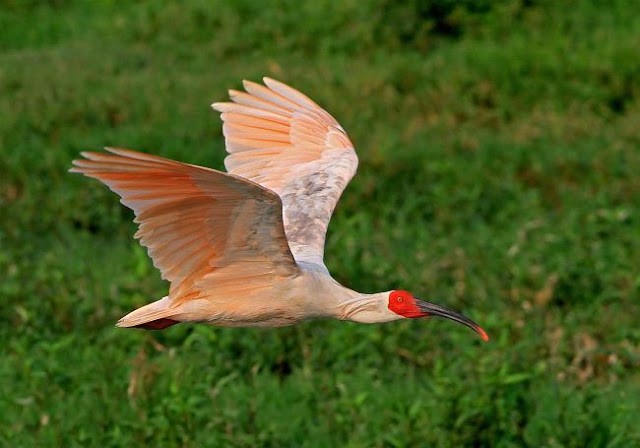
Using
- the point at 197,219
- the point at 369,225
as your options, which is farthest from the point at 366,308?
the point at 369,225

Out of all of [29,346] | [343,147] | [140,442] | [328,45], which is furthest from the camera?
[328,45]

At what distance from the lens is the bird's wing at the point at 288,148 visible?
5957 millimetres

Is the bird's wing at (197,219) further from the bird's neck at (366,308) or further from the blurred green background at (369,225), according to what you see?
the blurred green background at (369,225)

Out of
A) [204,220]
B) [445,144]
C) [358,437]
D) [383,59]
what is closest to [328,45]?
[383,59]

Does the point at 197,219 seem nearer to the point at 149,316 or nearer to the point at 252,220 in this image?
the point at 252,220

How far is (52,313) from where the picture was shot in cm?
721

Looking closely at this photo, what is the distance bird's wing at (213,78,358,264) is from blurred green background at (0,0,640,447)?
0.87 m

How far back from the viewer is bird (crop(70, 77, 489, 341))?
4.70 m

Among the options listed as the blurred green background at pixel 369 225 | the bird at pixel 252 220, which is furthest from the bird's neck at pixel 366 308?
the blurred green background at pixel 369 225

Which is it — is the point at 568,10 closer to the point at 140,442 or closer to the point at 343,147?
the point at 343,147

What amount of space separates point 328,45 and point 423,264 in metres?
4.53

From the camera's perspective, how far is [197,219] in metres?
4.89

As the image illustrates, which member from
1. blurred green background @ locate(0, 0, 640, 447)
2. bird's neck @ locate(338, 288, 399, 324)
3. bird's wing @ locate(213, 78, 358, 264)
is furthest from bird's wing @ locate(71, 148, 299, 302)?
blurred green background @ locate(0, 0, 640, 447)

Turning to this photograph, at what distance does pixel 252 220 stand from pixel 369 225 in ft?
12.5
